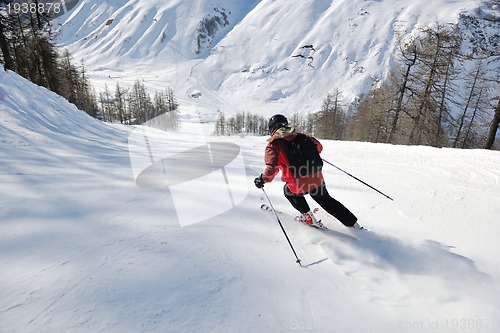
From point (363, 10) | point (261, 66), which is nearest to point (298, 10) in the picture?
point (363, 10)

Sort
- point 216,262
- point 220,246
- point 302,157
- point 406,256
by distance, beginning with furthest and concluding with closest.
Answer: point 302,157 → point 406,256 → point 220,246 → point 216,262

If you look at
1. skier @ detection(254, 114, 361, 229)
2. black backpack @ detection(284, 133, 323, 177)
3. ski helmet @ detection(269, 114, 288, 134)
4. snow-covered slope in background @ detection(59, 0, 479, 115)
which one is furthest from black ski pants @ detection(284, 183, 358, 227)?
snow-covered slope in background @ detection(59, 0, 479, 115)

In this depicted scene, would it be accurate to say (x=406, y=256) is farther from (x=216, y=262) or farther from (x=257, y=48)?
(x=257, y=48)

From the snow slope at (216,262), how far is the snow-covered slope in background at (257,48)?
268ft

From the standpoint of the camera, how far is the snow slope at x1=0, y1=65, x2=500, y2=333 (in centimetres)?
198

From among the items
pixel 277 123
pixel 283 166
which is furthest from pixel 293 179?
pixel 277 123

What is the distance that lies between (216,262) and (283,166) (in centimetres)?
178

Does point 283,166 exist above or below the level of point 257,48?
below

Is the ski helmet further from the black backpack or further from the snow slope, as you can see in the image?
the snow slope

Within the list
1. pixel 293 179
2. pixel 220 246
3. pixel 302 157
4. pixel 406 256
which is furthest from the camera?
pixel 293 179

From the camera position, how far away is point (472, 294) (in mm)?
2633

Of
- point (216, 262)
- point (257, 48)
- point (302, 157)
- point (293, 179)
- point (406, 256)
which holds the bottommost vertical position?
point (406, 256)

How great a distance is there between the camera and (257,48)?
11681 centimetres

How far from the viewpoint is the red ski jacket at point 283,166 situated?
3713 mm
